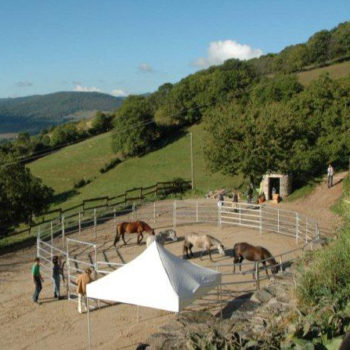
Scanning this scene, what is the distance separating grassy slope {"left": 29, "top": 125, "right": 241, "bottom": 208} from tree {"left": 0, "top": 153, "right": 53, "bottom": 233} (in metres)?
14.4

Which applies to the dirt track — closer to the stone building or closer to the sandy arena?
the sandy arena

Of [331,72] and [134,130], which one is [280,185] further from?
[331,72]

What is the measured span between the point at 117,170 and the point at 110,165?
3.31 metres

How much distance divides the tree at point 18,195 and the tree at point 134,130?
3007cm

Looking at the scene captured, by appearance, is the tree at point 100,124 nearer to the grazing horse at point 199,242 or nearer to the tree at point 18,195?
the tree at point 18,195

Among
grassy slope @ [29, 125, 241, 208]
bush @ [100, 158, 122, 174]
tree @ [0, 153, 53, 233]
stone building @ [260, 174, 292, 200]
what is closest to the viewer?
stone building @ [260, 174, 292, 200]

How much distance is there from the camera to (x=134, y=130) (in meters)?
64.6

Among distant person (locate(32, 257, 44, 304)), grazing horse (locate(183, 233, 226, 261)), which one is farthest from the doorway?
distant person (locate(32, 257, 44, 304))

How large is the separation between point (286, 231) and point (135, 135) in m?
44.9

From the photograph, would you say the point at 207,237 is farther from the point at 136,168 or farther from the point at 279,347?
the point at 136,168

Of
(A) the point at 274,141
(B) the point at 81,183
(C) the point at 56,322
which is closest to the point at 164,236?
(C) the point at 56,322

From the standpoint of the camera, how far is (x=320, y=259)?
9.40m

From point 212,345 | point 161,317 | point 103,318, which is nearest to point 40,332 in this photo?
point 103,318

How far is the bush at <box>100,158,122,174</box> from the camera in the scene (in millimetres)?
63194
